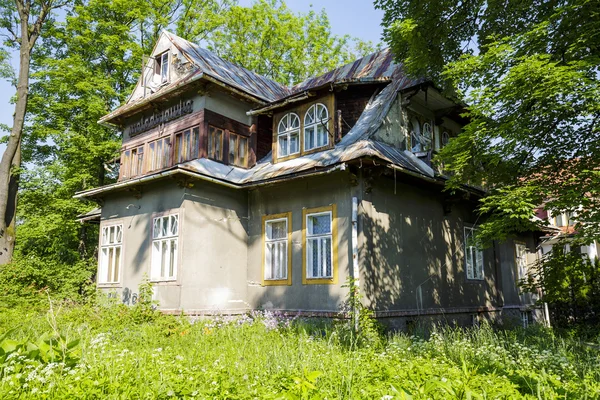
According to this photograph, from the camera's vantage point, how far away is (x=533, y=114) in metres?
8.15

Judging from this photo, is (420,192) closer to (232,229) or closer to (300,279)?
(300,279)

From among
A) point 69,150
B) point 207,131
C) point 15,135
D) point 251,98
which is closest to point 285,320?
point 207,131

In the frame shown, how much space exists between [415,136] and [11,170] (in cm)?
1509

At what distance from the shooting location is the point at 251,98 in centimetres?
1429

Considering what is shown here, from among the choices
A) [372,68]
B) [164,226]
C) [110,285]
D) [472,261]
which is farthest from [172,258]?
[372,68]

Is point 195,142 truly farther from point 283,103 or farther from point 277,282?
point 277,282

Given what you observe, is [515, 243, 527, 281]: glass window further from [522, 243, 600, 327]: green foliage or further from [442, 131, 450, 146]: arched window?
[442, 131, 450, 146]: arched window

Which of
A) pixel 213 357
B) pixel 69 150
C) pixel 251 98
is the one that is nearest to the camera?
pixel 213 357

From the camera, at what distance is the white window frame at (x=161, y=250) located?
12.0 metres

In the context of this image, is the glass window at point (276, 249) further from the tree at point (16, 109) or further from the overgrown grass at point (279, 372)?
the tree at point (16, 109)

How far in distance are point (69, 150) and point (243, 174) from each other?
36.1ft

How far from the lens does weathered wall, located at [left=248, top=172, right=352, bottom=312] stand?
420 inches

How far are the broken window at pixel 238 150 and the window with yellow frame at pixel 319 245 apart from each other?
3388 mm

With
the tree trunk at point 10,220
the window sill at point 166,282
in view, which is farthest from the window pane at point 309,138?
the tree trunk at point 10,220
